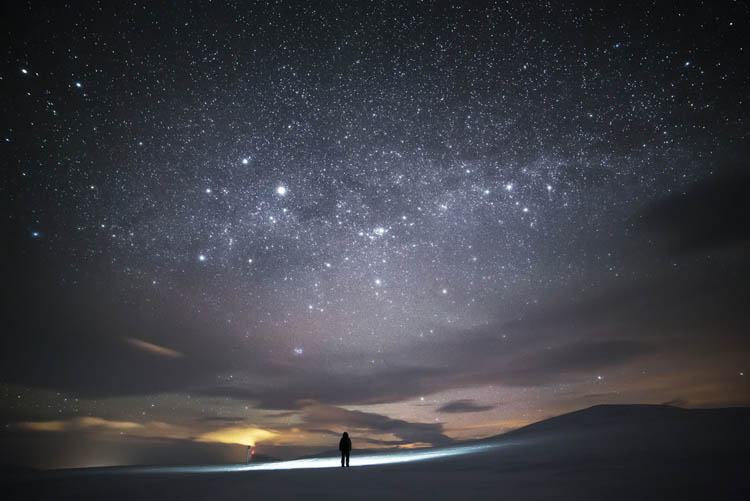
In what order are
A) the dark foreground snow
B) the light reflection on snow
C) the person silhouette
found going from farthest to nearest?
the person silhouette < the light reflection on snow < the dark foreground snow

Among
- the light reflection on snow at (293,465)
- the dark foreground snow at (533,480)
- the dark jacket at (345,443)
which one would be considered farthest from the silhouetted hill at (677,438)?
the dark jacket at (345,443)

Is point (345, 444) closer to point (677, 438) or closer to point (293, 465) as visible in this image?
point (293, 465)

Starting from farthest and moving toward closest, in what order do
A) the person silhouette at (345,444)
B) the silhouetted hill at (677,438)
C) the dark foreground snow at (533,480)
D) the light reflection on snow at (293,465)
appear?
1. the person silhouette at (345,444)
2. the light reflection on snow at (293,465)
3. the silhouetted hill at (677,438)
4. the dark foreground snow at (533,480)

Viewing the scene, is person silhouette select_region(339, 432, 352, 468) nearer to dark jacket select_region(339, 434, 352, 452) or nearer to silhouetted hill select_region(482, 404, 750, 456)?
dark jacket select_region(339, 434, 352, 452)

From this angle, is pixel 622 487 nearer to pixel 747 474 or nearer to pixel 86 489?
pixel 747 474

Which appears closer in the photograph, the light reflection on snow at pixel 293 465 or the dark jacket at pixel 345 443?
the light reflection on snow at pixel 293 465

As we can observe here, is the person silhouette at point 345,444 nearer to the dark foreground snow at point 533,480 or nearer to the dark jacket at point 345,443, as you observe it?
the dark jacket at point 345,443

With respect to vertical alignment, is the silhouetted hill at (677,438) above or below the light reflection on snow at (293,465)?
above

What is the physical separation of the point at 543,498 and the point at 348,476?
15.7 ft

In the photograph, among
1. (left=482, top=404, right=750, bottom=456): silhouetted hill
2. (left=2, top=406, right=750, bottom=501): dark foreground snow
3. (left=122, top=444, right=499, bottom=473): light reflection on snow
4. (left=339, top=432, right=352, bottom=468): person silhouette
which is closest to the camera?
(left=2, top=406, right=750, bottom=501): dark foreground snow

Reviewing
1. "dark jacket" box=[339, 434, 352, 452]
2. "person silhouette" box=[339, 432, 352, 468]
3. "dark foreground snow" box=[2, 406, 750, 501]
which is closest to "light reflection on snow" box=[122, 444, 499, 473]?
"person silhouette" box=[339, 432, 352, 468]

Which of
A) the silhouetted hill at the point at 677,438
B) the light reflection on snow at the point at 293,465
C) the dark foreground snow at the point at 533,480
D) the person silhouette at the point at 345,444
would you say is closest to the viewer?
the dark foreground snow at the point at 533,480

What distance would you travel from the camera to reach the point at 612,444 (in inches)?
455

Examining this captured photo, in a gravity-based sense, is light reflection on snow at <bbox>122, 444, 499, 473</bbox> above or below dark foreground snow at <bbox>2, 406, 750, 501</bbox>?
below
